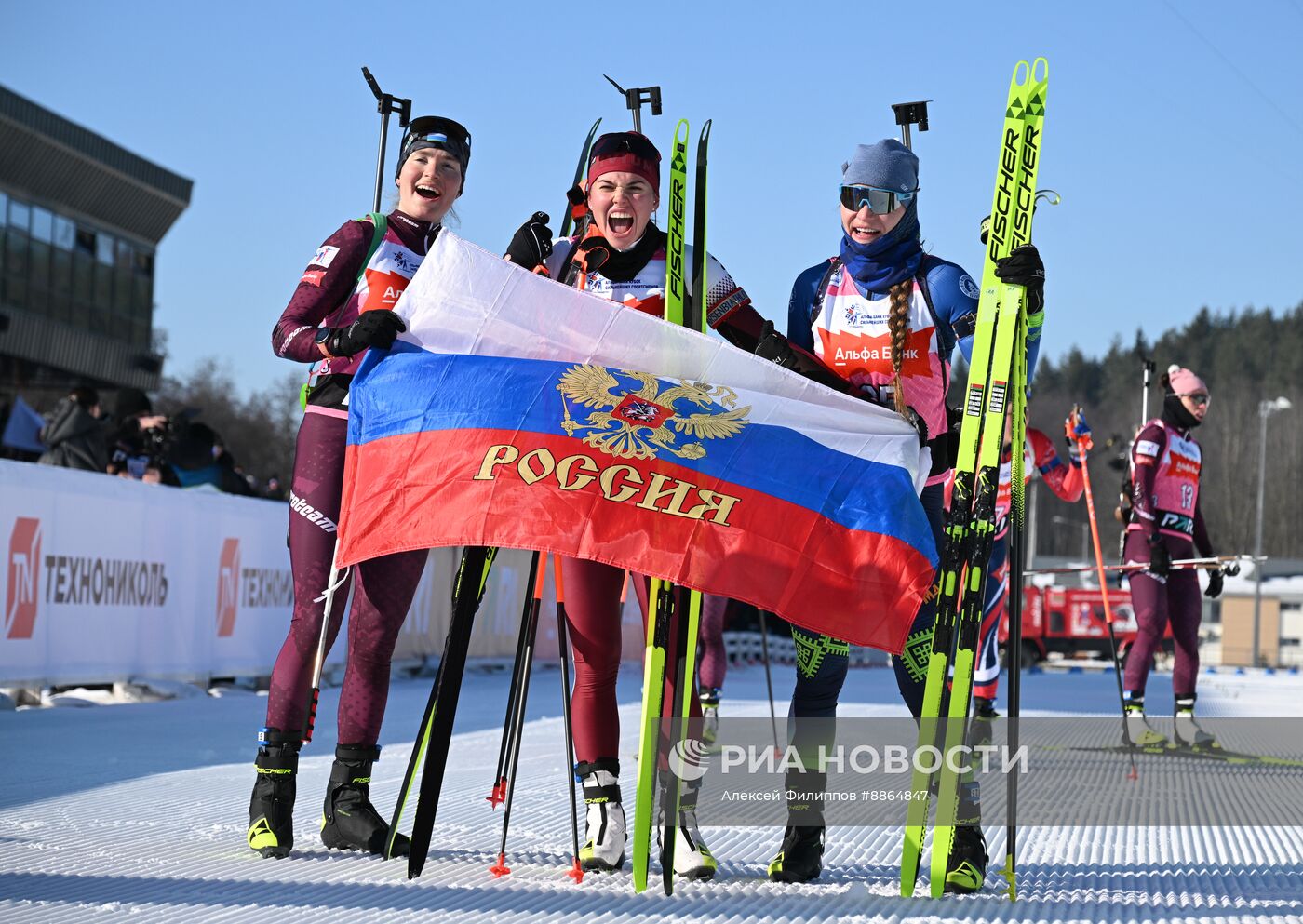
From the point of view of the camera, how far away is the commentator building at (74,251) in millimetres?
33219

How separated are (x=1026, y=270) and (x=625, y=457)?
110 cm

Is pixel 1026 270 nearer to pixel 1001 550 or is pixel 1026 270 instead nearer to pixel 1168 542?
pixel 1001 550

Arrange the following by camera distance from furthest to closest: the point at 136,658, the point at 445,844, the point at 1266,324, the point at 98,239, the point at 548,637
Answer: the point at 1266,324 < the point at 98,239 < the point at 548,637 < the point at 136,658 < the point at 445,844

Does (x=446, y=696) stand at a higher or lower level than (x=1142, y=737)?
higher

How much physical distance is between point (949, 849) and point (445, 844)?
4.82 feet

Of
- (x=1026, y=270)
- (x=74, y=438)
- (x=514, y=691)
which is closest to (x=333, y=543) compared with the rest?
(x=514, y=691)

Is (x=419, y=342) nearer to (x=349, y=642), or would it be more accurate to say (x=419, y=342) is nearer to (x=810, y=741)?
(x=349, y=642)

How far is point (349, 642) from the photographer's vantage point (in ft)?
14.9

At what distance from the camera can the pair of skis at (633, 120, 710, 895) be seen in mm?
3699

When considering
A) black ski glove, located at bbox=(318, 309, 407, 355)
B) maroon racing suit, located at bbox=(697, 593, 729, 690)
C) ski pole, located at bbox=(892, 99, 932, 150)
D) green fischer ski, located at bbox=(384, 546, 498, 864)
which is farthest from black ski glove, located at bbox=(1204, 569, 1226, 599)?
black ski glove, located at bbox=(318, 309, 407, 355)

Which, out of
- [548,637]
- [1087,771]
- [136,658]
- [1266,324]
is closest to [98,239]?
[548,637]

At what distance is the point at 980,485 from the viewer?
12.5ft

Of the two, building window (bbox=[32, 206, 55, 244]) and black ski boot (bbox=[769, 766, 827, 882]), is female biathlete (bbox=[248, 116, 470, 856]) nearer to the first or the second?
black ski boot (bbox=[769, 766, 827, 882])

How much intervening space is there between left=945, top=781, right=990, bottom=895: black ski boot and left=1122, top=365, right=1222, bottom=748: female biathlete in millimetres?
5048
